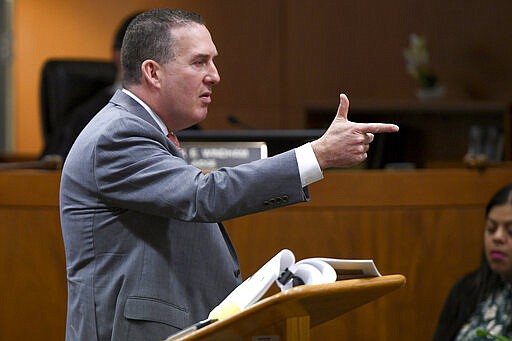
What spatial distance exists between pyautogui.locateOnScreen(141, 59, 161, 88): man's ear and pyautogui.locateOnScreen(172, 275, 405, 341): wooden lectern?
2.00 feet

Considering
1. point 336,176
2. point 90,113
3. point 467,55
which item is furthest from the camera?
point 467,55

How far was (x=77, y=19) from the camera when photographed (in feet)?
25.2

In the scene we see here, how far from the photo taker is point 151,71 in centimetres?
228

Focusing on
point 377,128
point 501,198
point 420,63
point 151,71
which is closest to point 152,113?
point 151,71

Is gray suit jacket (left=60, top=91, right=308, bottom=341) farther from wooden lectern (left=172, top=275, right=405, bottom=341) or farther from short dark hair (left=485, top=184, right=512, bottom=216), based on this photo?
short dark hair (left=485, top=184, right=512, bottom=216)

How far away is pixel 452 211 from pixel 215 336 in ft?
6.03

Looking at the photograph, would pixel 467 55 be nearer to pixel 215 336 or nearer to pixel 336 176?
pixel 336 176

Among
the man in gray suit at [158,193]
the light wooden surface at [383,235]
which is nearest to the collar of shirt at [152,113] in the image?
the man in gray suit at [158,193]

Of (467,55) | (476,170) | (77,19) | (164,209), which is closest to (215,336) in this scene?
(164,209)

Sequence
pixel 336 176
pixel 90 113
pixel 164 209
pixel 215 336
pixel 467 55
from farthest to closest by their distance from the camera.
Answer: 1. pixel 467 55
2. pixel 90 113
3. pixel 336 176
4. pixel 164 209
5. pixel 215 336

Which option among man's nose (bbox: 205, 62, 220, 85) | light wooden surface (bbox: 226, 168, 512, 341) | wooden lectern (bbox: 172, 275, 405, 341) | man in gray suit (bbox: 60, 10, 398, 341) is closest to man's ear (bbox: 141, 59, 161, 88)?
man in gray suit (bbox: 60, 10, 398, 341)

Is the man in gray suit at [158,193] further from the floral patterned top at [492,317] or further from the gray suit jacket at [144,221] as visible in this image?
the floral patterned top at [492,317]

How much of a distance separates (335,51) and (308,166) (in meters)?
4.90

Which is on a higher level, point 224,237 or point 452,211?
point 224,237
